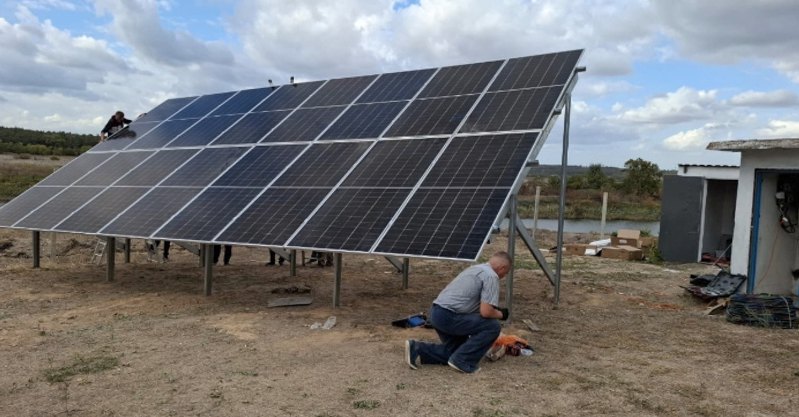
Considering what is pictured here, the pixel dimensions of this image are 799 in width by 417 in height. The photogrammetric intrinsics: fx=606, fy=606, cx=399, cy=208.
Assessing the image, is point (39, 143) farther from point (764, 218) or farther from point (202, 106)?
point (764, 218)

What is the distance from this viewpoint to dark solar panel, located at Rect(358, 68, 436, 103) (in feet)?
42.1

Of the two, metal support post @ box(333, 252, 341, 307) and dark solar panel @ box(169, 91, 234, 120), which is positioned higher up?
dark solar panel @ box(169, 91, 234, 120)

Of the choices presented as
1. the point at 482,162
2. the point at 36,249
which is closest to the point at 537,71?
the point at 482,162

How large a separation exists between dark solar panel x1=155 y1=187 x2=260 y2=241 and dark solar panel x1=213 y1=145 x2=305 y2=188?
0.25m

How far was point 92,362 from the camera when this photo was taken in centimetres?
754

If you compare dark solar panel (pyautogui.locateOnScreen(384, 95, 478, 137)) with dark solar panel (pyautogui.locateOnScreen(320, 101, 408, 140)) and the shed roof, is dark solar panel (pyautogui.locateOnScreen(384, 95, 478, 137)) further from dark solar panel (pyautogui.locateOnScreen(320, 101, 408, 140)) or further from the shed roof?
the shed roof

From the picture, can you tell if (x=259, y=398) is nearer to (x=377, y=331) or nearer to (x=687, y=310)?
(x=377, y=331)

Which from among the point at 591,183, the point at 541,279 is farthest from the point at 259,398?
the point at 591,183

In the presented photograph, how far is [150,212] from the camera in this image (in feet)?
39.6

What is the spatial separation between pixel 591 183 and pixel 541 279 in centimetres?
4563

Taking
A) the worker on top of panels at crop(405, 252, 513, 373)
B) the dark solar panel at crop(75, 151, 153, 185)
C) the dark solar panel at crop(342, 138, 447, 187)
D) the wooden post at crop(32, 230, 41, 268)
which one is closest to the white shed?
the dark solar panel at crop(342, 138, 447, 187)

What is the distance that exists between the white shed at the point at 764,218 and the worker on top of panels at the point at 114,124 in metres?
16.1

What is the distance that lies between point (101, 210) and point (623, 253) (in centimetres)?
1527

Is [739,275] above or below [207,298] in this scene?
above
